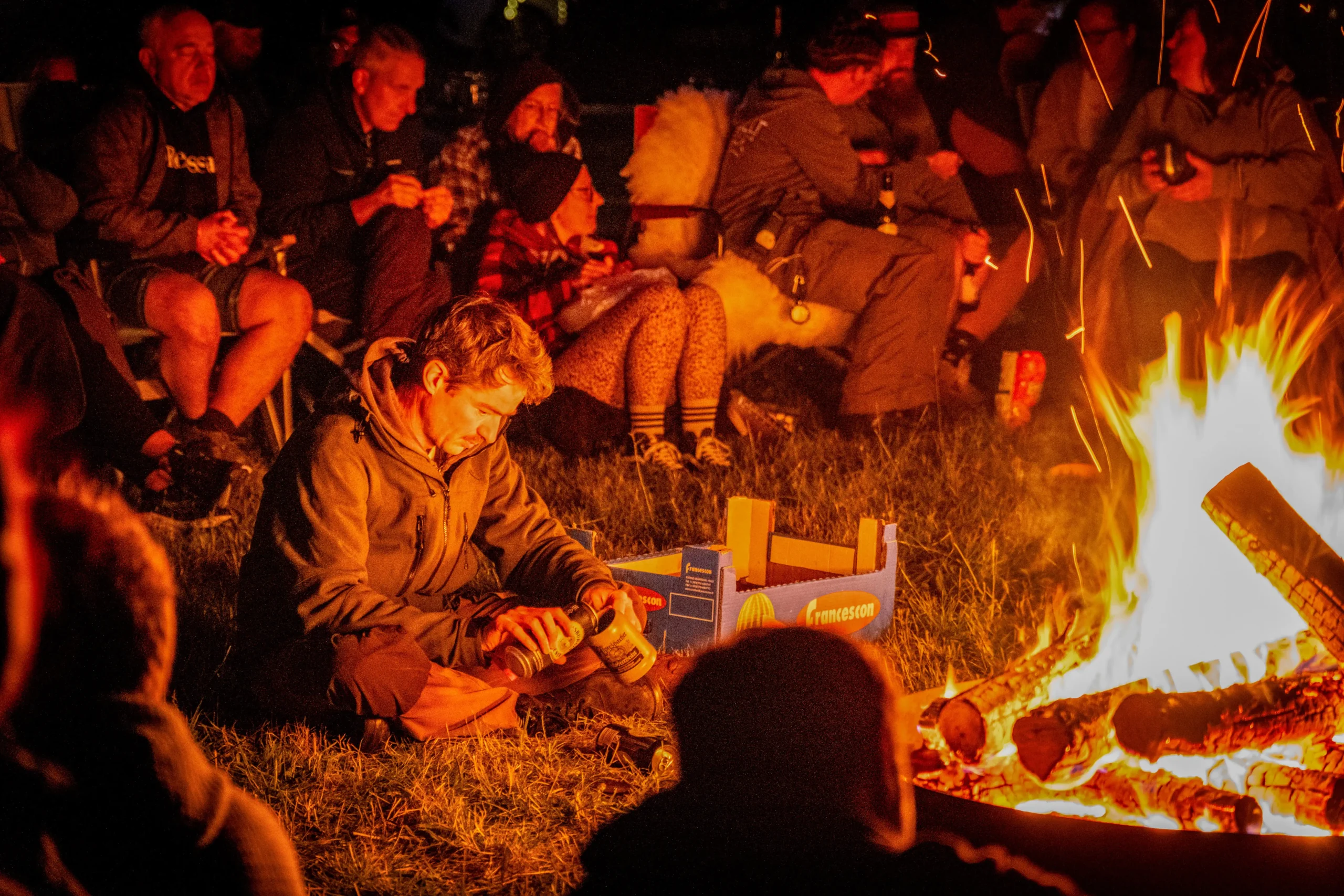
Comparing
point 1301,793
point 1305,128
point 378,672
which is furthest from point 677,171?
point 1301,793

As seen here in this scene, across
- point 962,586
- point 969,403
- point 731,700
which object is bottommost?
point 969,403

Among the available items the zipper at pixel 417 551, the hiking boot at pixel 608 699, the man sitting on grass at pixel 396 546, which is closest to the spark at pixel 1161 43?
the hiking boot at pixel 608 699

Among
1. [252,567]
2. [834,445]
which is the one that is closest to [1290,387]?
[834,445]

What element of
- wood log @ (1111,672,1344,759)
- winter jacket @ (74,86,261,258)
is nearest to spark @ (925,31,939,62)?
winter jacket @ (74,86,261,258)

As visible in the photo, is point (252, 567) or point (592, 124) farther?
point (592, 124)

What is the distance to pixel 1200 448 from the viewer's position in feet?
13.1

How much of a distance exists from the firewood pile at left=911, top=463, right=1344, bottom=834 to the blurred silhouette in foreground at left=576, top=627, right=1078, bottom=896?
3.74ft

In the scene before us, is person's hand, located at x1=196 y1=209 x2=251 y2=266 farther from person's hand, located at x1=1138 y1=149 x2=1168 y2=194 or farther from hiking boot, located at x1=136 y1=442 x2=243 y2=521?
person's hand, located at x1=1138 y1=149 x2=1168 y2=194

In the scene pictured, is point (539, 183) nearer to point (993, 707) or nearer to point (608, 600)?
point (608, 600)

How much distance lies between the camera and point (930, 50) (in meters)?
9.03

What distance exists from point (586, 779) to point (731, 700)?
1.92 meters

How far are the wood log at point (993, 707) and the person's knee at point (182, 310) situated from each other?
4.47 m

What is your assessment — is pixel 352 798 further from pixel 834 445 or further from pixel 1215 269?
pixel 1215 269

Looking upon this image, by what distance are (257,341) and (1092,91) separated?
17.1 ft
